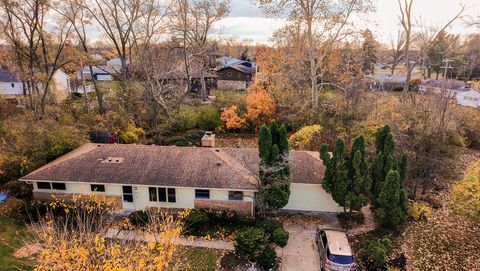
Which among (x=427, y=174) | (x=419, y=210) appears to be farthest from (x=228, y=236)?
(x=427, y=174)

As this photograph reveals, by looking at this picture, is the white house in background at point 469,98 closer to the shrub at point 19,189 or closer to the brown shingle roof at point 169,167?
the brown shingle roof at point 169,167

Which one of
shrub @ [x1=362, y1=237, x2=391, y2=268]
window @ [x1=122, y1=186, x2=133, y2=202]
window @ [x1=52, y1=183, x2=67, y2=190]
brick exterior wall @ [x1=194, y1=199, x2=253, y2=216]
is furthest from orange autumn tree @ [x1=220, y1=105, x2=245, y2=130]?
shrub @ [x1=362, y1=237, x2=391, y2=268]

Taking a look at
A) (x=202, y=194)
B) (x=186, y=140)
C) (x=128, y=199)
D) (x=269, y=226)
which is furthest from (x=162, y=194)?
(x=186, y=140)

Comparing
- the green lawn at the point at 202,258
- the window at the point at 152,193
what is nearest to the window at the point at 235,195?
the green lawn at the point at 202,258

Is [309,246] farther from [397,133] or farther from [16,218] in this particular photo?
[16,218]

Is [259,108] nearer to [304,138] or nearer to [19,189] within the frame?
[304,138]
